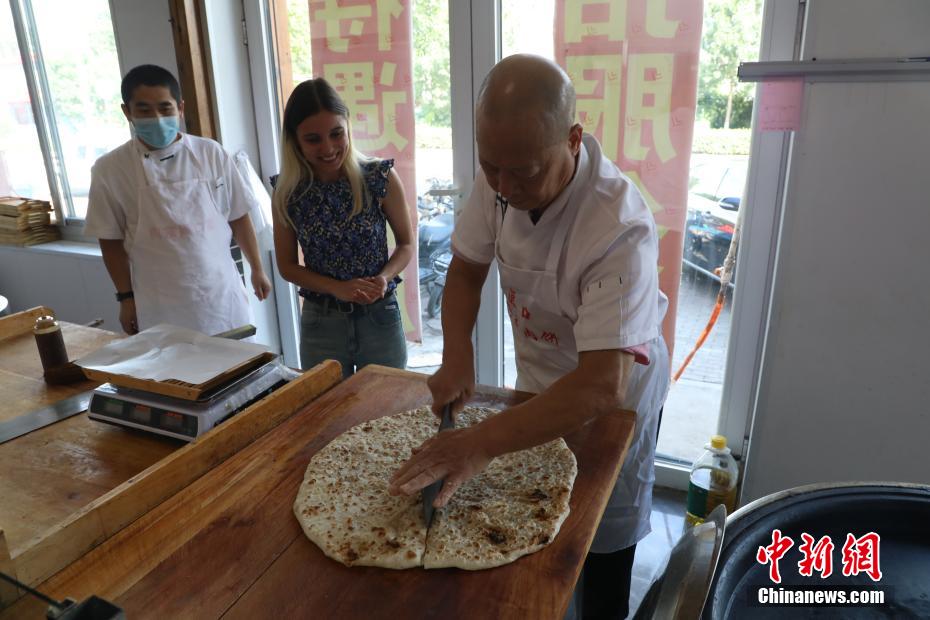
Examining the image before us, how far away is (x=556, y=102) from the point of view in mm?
958

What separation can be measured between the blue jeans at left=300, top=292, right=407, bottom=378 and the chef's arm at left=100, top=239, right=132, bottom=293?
Answer: 69 cm

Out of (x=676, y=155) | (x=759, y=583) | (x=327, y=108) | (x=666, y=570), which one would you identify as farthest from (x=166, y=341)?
(x=676, y=155)

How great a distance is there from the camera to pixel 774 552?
3.09 feet

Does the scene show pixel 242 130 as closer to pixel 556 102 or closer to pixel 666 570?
pixel 556 102

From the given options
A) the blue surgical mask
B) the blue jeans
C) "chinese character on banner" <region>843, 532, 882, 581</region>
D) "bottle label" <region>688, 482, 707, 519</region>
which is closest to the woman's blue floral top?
the blue jeans

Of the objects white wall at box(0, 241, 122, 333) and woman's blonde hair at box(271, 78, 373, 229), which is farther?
white wall at box(0, 241, 122, 333)

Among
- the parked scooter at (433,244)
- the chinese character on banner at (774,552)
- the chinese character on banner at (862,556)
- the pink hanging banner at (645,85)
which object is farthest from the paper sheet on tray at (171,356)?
the pink hanging banner at (645,85)

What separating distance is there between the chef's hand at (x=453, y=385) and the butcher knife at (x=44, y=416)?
0.74 meters

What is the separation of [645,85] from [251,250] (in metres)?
1.60

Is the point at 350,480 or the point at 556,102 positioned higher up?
the point at 556,102

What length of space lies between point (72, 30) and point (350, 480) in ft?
11.3

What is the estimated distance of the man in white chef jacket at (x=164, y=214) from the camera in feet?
6.97

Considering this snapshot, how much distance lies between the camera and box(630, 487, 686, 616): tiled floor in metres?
2.04

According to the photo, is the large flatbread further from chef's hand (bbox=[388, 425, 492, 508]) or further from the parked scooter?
the parked scooter
